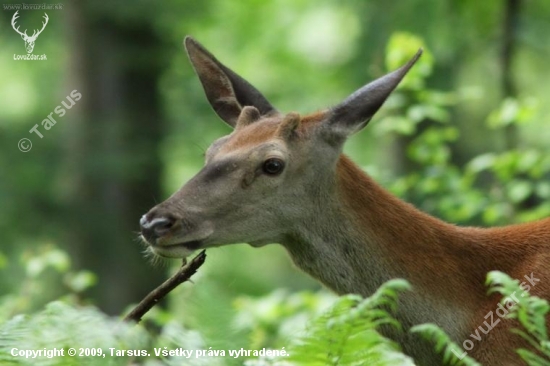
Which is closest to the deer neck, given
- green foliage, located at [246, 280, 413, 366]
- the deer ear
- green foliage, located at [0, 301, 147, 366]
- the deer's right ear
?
the deer ear

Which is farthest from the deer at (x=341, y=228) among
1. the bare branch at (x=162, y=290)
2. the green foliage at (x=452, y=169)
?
the green foliage at (x=452, y=169)

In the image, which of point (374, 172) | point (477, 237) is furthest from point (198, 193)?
point (374, 172)

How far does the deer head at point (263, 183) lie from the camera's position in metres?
5.85

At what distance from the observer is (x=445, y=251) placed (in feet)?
20.1

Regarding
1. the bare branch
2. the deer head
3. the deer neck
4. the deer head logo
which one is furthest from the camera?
the deer head logo

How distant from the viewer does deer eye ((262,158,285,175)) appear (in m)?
6.08

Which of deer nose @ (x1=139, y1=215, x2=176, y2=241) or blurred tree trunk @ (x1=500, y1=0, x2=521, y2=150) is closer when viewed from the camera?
deer nose @ (x1=139, y1=215, x2=176, y2=241)

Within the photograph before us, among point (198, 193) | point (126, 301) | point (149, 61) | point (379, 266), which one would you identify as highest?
point (149, 61)

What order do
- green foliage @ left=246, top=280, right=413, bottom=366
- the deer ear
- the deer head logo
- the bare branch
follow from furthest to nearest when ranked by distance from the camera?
the deer head logo
the deer ear
the bare branch
green foliage @ left=246, top=280, right=413, bottom=366

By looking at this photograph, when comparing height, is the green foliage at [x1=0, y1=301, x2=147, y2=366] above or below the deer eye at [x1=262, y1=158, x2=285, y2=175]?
below

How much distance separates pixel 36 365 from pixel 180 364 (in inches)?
27.2

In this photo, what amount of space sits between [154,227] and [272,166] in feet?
2.71

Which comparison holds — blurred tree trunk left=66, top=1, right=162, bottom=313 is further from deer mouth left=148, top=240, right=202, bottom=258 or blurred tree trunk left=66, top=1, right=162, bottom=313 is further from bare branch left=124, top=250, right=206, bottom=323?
bare branch left=124, top=250, right=206, bottom=323

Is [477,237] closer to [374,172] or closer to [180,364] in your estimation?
[180,364]
